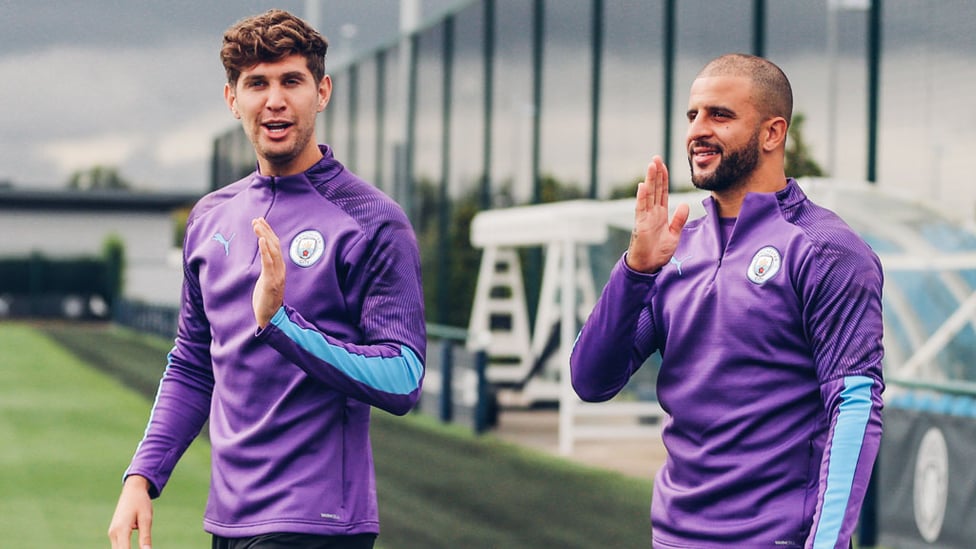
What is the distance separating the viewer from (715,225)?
321 cm

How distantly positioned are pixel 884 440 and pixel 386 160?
595 inches

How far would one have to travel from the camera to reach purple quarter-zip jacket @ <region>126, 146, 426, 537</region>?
307 cm

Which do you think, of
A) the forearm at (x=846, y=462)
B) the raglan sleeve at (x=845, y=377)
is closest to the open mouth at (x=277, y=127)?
the raglan sleeve at (x=845, y=377)

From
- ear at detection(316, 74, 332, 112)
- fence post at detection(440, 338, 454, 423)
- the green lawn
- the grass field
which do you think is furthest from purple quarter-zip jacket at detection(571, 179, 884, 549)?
fence post at detection(440, 338, 454, 423)

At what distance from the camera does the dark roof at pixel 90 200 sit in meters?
58.4

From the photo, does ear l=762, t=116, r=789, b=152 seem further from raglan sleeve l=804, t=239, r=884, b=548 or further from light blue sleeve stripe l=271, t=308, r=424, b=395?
light blue sleeve stripe l=271, t=308, r=424, b=395

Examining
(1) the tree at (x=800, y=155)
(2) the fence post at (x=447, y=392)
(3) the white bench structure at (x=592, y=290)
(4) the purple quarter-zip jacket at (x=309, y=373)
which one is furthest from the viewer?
(2) the fence post at (x=447, y=392)

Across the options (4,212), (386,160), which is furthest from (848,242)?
(4,212)

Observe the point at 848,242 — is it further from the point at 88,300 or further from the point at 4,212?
the point at 4,212

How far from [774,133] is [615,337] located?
51cm

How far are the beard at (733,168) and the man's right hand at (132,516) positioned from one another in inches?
50.3

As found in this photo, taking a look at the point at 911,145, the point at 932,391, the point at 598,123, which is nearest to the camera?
the point at 932,391

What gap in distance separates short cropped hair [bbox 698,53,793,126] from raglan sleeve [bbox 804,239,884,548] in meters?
0.31

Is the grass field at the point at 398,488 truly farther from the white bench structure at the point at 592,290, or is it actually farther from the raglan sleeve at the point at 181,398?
the raglan sleeve at the point at 181,398
